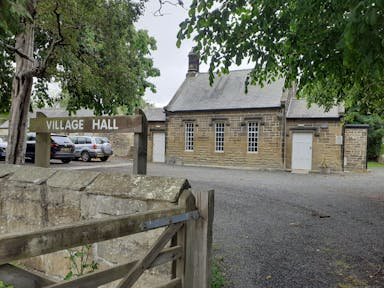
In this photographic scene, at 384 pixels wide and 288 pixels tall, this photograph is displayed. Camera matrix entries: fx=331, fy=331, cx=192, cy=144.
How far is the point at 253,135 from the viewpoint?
22766 mm

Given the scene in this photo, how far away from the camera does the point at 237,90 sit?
24.7 metres

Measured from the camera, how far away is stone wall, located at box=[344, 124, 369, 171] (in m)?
21.4

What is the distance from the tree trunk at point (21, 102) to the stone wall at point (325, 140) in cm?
1679

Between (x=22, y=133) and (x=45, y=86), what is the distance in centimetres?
536

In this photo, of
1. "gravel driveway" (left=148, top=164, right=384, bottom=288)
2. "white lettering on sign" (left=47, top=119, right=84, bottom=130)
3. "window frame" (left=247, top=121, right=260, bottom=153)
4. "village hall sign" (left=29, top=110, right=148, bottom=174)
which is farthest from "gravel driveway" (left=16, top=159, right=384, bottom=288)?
"window frame" (left=247, top=121, right=260, bottom=153)

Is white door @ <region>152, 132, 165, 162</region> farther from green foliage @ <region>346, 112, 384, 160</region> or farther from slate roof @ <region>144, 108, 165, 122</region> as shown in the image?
green foliage @ <region>346, 112, 384, 160</region>

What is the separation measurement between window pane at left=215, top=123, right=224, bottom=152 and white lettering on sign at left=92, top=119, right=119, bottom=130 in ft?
65.5

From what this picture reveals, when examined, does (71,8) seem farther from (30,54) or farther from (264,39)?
(264,39)

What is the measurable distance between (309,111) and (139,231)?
21.1 meters

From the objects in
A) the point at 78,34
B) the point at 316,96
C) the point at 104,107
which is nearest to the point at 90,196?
the point at 78,34

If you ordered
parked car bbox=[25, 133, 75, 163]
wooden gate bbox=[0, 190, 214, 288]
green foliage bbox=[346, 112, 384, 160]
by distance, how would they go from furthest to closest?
green foliage bbox=[346, 112, 384, 160] < parked car bbox=[25, 133, 75, 163] < wooden gate bbox=[0, 190, 214, 288]

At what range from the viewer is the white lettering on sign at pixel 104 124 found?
155 inches

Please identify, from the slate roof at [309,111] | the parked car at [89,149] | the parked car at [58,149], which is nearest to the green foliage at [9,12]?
the parked car at [58,149]

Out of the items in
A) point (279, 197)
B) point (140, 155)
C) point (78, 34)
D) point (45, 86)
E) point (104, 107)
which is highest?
point (78, 34)
